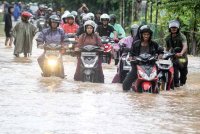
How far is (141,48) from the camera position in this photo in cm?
1625

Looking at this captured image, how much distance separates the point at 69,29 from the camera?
26828mm

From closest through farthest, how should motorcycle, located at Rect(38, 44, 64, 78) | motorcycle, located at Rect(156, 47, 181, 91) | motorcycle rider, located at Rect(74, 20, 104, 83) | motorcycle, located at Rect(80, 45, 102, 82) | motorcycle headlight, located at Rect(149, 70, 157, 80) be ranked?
motorcycle headlight, located at Rect(149, 70, 157, 80) → motorcycle, located at Rect(156, 47, 181, 91) → motorcycle, located at Rect(80, 45, 102, 82) → motorcycle rider, located at Rect(74, 20, 104, 83) → motorcycle, located at Rect(38, 44, 64, 78)

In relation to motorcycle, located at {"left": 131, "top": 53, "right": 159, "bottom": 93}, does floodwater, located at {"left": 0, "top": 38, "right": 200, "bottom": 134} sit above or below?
below

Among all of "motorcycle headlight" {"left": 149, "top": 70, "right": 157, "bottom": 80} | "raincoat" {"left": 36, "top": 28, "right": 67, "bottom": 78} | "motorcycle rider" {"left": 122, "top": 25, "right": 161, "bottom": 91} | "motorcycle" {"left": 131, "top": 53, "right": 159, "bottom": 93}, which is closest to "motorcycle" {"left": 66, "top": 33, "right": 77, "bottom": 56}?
"raincoat" {"left": 36, "top": 28, "right": 67, "bottom": 78}

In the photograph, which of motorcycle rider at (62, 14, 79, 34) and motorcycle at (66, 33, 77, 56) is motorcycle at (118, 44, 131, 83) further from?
motorcycle rider at (62, 14, 79, 34)

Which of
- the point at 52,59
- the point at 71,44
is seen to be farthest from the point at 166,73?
the point at 71,44

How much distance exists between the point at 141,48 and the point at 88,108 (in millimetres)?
3444

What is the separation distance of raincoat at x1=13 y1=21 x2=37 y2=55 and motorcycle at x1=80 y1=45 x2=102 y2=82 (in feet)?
32.7

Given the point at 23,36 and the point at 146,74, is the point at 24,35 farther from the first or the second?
the point at 146,74

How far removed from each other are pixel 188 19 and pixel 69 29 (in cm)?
712

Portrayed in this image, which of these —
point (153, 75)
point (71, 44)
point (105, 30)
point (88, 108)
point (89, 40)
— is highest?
point (89, 40)

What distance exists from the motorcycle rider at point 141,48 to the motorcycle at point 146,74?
0.63ft

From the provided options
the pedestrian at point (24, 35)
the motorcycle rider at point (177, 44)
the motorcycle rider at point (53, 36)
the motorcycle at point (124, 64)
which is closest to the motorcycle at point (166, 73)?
the motorcycle rider at point (177, 44)

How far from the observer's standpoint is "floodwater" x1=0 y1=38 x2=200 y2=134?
11094mm
